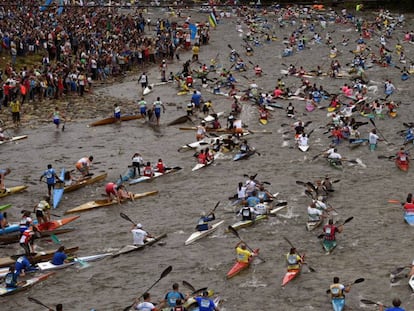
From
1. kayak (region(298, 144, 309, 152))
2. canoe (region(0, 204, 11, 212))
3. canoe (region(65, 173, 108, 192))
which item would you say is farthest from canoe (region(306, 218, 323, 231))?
canoe (region(0, 204, 11, 212))

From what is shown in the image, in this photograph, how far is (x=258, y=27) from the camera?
61156 millimetres

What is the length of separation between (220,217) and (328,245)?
3.99 meters

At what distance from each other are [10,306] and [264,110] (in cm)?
1987

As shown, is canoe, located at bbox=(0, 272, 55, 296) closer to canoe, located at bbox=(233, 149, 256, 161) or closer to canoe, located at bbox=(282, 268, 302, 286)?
canoe, located at bbox=(282, 268, 302, 286)

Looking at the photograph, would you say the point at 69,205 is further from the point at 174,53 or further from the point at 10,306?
the point at 174,53

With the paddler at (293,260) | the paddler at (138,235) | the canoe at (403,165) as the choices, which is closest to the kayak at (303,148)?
the canoe at (403,165)

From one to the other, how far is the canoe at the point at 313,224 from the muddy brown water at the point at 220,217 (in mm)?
202

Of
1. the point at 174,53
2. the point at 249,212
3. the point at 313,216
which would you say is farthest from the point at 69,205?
the point at 174,53

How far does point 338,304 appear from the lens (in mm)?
15711

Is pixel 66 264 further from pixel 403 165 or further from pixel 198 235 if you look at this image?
pixel 403 165

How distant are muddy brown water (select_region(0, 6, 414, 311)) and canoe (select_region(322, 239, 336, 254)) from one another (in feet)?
0.60

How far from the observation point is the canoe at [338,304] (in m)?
15.7

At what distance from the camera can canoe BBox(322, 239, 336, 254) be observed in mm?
19000

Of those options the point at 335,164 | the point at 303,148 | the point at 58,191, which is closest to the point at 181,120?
the point at 303,148
